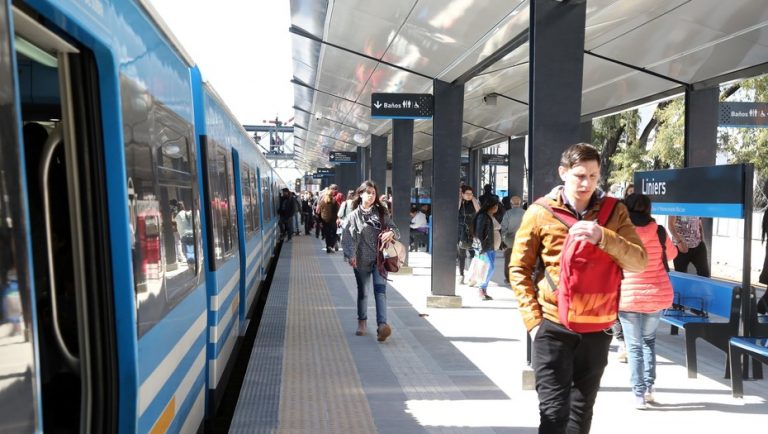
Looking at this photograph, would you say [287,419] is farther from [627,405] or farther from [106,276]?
[106,276]

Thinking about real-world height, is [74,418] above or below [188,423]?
above

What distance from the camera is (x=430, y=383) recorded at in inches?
264

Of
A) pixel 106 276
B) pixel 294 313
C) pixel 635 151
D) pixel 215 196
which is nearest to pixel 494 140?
pixel 635 151

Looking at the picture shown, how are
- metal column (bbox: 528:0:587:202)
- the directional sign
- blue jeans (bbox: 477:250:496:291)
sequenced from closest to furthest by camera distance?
metal column (bbox: 528:0:587:202)
blue jeans (bbox: 477:250:496:291)
the directional sign

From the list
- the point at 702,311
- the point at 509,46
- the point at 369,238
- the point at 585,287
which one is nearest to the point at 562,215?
the point at 585,287

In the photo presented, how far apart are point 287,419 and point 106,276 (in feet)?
10.2

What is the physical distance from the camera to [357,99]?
53.4 ft

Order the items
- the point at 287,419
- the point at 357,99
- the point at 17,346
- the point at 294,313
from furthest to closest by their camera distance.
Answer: the point at 357,99, the point at 294,313, the point at 287,419, the point at 17,346

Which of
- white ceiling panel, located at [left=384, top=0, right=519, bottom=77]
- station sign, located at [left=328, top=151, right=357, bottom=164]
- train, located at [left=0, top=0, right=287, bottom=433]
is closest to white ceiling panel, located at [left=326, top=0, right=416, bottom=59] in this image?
white ceiling panel, located at [left=384, top=0, right=519, bottom=77]

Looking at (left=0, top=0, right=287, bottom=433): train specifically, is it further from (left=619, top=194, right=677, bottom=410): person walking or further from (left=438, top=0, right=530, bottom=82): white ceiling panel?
(left=438, top=0, right=530, bottom=82): white ceiling panel

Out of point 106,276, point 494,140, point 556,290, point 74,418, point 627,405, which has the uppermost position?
point 494,140

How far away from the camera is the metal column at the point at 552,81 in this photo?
258 inches

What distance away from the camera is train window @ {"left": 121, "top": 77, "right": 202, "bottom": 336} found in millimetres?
2988

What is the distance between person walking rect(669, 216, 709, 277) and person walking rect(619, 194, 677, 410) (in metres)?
3.88
